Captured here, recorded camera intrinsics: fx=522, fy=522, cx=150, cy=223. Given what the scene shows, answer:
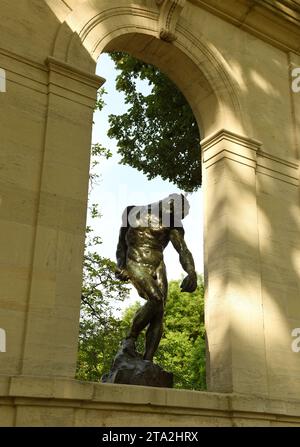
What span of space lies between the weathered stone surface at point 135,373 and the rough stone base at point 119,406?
1.46 ft

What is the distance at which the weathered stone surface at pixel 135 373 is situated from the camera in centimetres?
667

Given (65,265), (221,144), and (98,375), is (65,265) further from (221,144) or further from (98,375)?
(98,375)

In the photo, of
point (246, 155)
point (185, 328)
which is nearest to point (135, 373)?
point (246, 155)

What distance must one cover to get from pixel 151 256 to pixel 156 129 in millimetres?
8408

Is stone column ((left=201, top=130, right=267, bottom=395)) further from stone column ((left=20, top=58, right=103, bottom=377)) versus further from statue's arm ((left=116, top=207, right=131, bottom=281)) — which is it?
stone column ((left=20, top=58, right=103, bottom=377))

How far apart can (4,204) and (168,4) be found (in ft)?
15.3

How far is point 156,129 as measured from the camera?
50.4ft

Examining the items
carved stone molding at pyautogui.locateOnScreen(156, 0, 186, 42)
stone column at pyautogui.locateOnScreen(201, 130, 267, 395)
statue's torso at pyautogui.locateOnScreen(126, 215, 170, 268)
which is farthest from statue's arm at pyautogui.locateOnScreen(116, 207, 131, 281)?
carved stone molding at pyautogui.locateOnScreen(156, 0, 186, 42)

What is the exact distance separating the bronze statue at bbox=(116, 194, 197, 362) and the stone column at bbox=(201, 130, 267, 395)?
22.9 inches

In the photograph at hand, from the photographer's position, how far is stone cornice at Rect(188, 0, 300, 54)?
31.8 feet

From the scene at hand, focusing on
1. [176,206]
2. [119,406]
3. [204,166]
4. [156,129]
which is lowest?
[119,406]

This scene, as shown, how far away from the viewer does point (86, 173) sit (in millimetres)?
6949

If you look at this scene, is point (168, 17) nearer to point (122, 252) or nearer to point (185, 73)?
point (185, 73)

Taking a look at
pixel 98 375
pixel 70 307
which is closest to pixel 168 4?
pixel 70 307
